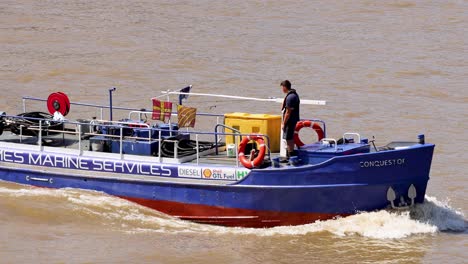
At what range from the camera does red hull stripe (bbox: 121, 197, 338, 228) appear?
1504 cm

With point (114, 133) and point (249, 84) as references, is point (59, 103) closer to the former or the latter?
point (114, 133)

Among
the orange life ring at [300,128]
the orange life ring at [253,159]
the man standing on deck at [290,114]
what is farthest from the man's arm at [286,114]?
the orange life ring at [253,159]

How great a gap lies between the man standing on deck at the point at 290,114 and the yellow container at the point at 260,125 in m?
0.59

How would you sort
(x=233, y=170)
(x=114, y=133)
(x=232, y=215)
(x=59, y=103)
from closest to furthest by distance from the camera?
(x=233, y=170) < (x=232, y=215) < (x=114, y=133) < (x=59, y=103)

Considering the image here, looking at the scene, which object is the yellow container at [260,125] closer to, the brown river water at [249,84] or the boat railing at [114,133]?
the boat railing at [114,133]

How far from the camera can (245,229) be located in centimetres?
1527

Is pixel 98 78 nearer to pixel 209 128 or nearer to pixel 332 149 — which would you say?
pixel 209 128

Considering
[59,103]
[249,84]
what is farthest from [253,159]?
[249,84]

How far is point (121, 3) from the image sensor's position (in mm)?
35375

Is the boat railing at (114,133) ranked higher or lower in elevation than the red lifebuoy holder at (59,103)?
lower

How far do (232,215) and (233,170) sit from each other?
68 centimetres

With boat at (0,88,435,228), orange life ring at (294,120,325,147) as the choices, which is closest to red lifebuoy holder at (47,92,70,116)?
boat at (0,88,435,228)

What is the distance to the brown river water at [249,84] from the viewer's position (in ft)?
48.3

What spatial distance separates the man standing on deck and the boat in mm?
190
